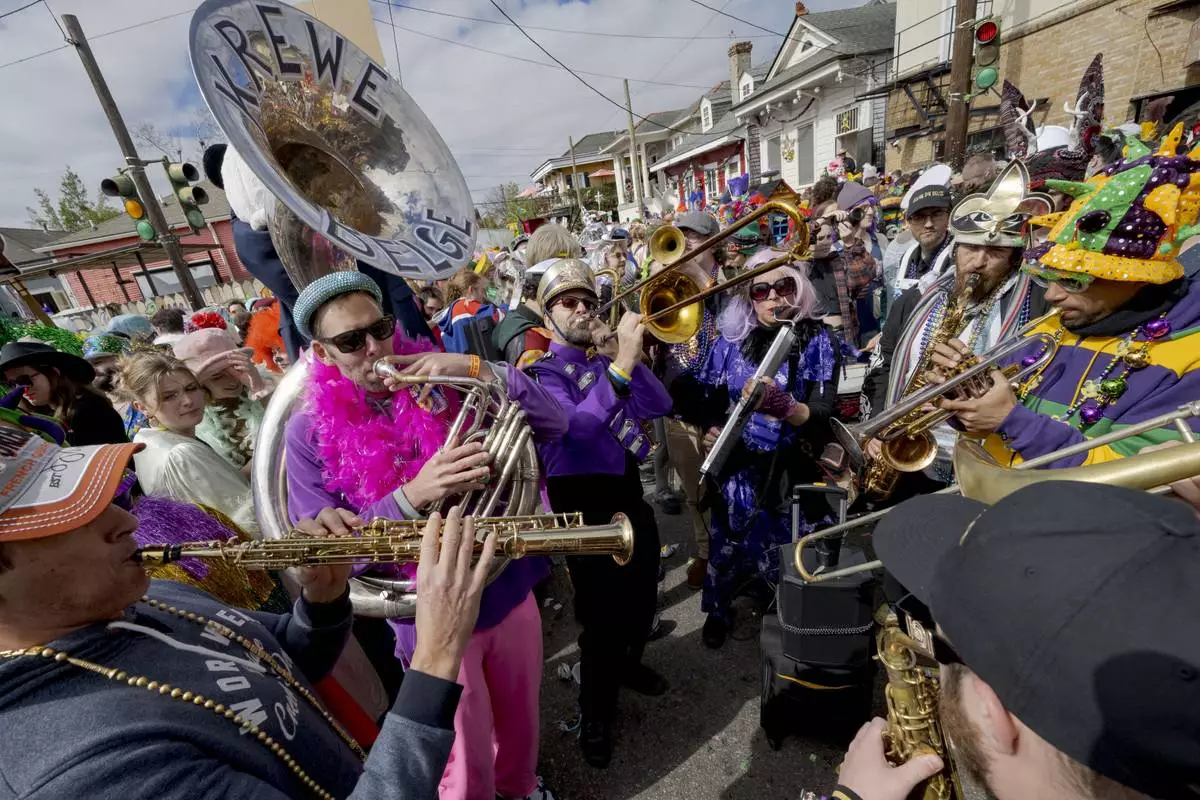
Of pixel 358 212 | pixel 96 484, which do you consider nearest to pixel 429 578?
pixel 96 484

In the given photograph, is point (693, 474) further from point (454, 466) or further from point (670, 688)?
point (454, 466)

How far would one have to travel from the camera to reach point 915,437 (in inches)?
99.2

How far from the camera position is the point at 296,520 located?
1.93 metres

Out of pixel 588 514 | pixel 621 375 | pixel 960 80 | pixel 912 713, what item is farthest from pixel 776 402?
pixel 960 80

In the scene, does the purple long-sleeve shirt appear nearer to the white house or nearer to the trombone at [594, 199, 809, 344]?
the trombone at [594, 199, 809, 344]

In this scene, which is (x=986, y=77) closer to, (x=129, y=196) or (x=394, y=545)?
(x=394, y=545)

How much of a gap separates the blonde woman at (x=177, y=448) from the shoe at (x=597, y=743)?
1.94 meters

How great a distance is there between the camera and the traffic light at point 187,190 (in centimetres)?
705

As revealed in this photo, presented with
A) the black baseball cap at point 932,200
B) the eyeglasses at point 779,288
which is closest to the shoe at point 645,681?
the eyeglasses at point 779,288

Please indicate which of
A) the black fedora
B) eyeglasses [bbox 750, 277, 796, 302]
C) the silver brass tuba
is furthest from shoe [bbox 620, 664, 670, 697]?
the black fedora

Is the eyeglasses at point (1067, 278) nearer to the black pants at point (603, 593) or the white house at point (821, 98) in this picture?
the black pants at point (603, 593)

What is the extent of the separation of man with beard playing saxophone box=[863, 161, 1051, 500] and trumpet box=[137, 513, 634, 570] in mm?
1831

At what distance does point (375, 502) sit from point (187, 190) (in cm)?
829

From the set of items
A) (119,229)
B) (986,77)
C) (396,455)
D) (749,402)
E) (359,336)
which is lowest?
(749,402)
